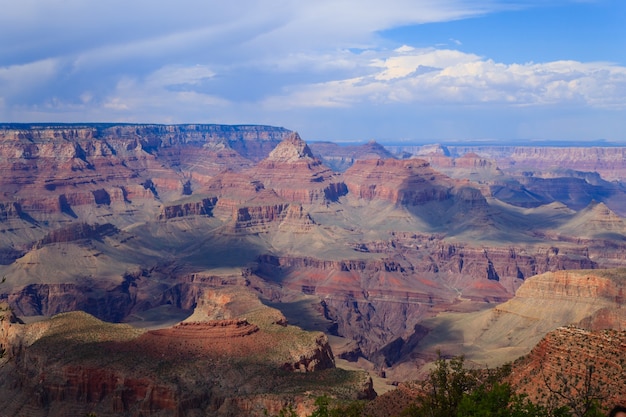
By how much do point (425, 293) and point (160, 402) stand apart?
131978 millimetres

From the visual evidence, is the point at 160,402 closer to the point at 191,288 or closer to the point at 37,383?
the point at 37,383

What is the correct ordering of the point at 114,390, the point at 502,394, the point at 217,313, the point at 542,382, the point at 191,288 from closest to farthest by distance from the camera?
1. the point at 502,394
2. the point at 542,382
3. the point at 114,390
4. the point at 217,313
5. the point at 191,288

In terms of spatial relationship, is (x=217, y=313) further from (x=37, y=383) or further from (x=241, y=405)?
(x=241, y=405)

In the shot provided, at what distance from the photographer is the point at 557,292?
454 feet

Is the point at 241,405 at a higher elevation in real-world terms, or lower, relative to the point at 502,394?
lower

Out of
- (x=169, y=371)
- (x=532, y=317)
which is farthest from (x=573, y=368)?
(x=532, y=317)

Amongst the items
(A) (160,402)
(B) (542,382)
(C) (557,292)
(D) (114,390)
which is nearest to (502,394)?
(B) (542,382)

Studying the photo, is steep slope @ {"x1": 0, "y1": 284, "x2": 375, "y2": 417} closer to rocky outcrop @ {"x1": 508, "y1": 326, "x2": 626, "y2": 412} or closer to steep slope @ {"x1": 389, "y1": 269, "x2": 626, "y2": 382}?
rocky outcrop @ {"x1": 508, "y1": 326, "x2": 626, "y2": 412}

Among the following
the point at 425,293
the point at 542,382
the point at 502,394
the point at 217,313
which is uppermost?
the point at 502,394

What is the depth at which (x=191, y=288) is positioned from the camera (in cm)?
19612

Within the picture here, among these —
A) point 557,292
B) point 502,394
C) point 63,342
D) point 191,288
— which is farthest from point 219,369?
point 191,288

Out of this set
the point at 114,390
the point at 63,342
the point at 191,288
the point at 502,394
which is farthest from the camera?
the point at 191,288

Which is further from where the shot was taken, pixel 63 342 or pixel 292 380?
pixel 63 342

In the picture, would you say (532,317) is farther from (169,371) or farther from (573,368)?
(573,368)
